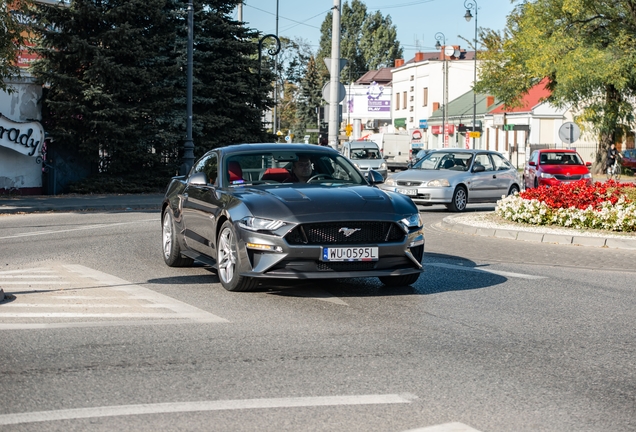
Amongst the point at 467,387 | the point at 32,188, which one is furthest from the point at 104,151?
the point at 467,387

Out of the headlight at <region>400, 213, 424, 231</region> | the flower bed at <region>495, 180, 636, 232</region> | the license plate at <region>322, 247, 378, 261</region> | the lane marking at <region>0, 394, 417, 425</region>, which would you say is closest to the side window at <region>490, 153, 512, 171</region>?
the flower bed at <region>495, 180, 636, 232</region>

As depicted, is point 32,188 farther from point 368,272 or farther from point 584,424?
point 584,424

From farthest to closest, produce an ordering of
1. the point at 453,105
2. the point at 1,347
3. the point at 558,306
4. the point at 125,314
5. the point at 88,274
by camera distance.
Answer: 1. the point at 453,105
2. the point at 88,274
3. the point at 558,306
4. the point at 125,314
5. the point at 1,347

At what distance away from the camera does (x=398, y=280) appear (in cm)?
980

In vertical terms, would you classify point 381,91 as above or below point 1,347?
above

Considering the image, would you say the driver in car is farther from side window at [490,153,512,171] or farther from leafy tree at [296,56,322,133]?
leafy tree at [296,56,322,133]

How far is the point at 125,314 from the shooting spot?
26.4 feet

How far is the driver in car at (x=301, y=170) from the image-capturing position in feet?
33.7

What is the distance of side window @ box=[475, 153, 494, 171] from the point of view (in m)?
24.5

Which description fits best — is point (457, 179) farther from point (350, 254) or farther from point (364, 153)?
point (364, 153)

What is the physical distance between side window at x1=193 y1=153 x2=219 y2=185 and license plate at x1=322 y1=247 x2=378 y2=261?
2.06m

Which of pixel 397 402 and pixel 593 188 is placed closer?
pixel 397 402

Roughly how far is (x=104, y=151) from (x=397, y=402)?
28.1 metres

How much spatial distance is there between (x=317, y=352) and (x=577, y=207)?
38.3 ft
